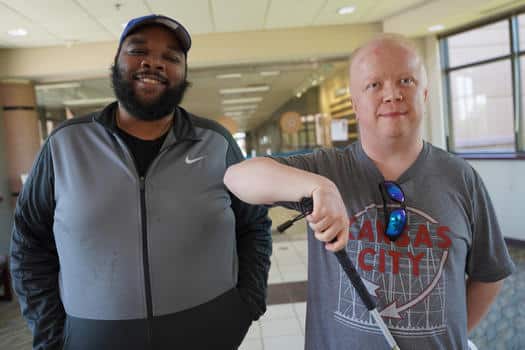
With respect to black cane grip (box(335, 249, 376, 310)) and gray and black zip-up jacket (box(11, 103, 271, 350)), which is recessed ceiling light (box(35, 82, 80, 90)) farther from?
black cane grip (box(335, 249, 376, 310))

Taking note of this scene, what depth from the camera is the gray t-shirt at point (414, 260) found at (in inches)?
35.3

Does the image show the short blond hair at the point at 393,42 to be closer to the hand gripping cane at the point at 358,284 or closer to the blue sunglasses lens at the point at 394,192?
the blue sunglasses lens at the point at 394,192

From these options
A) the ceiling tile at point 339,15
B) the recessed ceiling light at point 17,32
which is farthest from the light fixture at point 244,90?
the recessed ceiling light at point 17,32

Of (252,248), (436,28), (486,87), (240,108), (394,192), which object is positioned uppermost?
(436,28)

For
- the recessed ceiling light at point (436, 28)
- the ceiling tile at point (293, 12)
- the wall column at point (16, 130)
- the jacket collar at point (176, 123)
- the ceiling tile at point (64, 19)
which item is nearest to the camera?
the jacket collar at point (176, 123)

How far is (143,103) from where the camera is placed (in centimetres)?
121

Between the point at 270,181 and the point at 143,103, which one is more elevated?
the point at 143,103

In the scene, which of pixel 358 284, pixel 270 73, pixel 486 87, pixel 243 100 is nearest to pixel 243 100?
pixel 243 100

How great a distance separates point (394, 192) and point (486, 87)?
5.83m

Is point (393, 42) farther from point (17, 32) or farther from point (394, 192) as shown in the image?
point (17, 32)

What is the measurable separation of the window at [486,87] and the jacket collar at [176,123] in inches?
206

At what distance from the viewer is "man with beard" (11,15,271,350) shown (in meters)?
1.09

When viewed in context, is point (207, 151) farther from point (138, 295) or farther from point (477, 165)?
point (477, 165)

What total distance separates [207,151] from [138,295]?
19.0 inches
